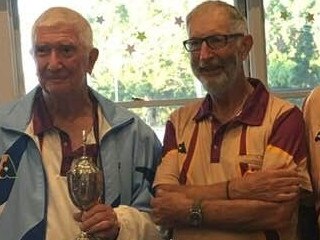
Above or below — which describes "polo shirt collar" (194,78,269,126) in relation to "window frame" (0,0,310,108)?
below

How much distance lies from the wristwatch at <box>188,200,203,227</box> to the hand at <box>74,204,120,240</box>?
22cm

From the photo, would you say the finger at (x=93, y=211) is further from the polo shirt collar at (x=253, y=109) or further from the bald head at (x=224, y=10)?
the bald head at (x=224, y=10)

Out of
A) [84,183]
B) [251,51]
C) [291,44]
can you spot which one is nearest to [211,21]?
[84,183]

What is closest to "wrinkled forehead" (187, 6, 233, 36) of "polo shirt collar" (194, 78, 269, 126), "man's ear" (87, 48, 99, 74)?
"polo shirt collar" (194, 78, 269, 126)

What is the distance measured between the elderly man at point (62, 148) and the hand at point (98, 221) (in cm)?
5

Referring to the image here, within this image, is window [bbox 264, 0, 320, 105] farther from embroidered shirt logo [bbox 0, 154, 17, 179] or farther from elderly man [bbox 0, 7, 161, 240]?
embroidered shirt logo [bbox 0, 154, 17, 179]

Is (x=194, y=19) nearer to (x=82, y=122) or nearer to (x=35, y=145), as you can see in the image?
(x=82, y=122)

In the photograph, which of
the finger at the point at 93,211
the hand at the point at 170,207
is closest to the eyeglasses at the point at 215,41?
the hand at the point at 170,207

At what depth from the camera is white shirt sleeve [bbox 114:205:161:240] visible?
1.91 metres

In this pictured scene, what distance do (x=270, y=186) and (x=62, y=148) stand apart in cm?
66

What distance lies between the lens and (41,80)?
1.99 metres

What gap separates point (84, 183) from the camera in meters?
1.72

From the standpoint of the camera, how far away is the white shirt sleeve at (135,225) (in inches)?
75.4

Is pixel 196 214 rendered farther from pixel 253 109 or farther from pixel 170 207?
pixel 253 109
